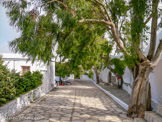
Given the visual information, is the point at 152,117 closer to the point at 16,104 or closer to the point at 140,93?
the point at 140,93

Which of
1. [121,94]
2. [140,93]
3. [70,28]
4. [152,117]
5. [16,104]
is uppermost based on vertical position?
[70,28]

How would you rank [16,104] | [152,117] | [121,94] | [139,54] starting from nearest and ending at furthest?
[152,117] < [139,54] < [16,104] < [121,94]

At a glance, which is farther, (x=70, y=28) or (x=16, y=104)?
(x=16, y=104)

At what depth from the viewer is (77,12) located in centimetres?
642

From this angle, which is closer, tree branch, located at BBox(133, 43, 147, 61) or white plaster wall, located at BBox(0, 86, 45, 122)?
white plaster wall, located at BBox(0, 86, 45, 122)

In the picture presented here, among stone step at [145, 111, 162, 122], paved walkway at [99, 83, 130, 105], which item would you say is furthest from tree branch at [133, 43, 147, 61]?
paved walkway at [99, 83, 130, 105]

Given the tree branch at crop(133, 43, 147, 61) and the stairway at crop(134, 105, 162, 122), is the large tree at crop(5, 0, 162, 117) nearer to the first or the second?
the tree branch at crop(133, 43, 147, 61)

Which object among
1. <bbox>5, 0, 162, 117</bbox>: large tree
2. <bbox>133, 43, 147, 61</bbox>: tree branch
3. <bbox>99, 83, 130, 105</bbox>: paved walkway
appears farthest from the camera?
<bbox>99, 83, 130, 105</bbox>: paved walkway

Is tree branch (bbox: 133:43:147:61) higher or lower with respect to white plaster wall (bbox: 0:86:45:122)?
higher

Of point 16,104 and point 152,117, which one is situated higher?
point 16,104

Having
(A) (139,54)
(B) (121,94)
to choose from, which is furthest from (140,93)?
(B) (121,94)

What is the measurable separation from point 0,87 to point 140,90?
5028 mm

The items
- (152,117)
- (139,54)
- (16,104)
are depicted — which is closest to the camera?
(152,117)

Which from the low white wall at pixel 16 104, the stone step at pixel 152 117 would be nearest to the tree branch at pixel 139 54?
the stone step at pixel 152 117
